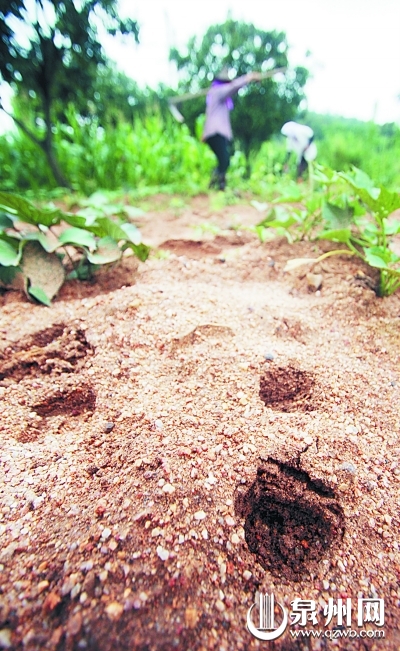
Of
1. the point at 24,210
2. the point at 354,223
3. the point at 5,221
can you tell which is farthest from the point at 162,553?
the point at 354,223

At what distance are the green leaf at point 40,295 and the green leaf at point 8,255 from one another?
13cm

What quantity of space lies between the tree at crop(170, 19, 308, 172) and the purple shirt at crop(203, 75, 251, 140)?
4.85 meters

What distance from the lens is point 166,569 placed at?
0.73 meters

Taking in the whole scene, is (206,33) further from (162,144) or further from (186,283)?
(186,283)

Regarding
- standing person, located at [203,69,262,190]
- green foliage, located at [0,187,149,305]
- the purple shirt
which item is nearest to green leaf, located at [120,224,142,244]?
green foliage, located at [0,187,149,305]

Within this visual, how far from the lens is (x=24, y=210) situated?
64.9 inches

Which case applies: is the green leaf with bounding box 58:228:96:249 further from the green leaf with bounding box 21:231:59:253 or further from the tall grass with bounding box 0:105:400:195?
the tall grass with bounding box 0:105:400:195

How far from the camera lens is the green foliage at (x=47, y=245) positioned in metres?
1.66

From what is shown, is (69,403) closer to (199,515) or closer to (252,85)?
(199,515)

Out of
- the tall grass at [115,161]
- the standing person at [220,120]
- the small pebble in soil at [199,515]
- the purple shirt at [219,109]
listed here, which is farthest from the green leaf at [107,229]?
the purple shirt at [219,109]

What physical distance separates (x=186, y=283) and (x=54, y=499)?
1.17m

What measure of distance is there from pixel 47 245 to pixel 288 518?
1.52 meters

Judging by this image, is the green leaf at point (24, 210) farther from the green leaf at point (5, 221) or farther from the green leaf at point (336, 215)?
the green leaf at point (336, 215)

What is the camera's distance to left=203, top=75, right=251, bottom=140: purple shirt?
4.58 m
